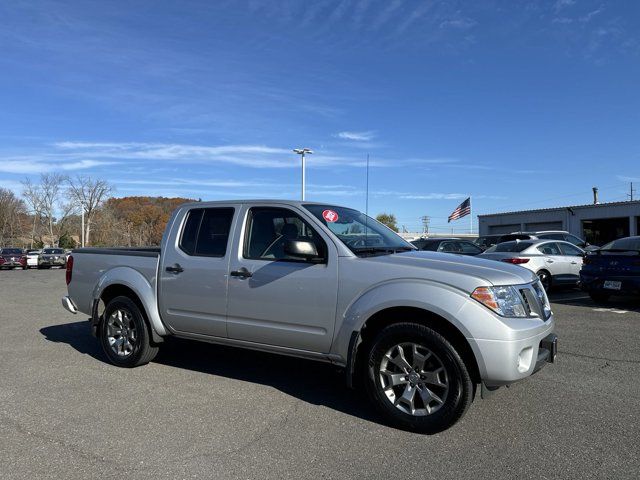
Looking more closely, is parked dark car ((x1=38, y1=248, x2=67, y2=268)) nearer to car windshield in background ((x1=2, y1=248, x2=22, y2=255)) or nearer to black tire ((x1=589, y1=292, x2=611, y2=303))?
car windshield in background ((x1=2, y1=248, x2=22, y2=255))

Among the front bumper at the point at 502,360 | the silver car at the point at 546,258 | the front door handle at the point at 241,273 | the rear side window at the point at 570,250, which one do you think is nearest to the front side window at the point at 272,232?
the front door handle at the point at 241,273

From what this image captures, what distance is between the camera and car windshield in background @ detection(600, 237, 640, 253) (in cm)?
1017

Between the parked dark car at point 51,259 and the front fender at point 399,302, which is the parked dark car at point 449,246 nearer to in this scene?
the front fender at point 399,302

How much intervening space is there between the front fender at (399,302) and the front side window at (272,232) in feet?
2.61

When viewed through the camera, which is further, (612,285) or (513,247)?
(513,247)

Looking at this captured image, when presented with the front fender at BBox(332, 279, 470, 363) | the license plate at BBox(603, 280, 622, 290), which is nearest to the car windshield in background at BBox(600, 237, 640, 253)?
the license plate at BBox(603, 280, 622, 290)

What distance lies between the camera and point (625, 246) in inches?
408

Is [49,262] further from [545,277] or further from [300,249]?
[300,249]

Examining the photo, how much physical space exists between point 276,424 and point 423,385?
122 cm

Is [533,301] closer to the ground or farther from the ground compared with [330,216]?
closer to the ground

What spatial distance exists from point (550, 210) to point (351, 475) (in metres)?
37.6

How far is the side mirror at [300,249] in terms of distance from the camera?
14.2 ft

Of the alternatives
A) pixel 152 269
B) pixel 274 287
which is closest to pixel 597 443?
pixel 274 287

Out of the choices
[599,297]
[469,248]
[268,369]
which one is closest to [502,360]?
[268,369]
